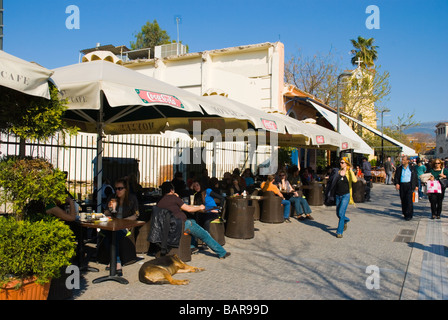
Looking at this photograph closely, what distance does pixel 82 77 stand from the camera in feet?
16.8

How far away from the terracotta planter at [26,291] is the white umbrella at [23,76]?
181 cm

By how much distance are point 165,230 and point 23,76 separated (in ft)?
→ 9.38

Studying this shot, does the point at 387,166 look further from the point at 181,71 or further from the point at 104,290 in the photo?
the point at 104,290

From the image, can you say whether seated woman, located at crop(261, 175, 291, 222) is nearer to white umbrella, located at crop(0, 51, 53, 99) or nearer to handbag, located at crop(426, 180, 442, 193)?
handbag, located at crop(426, 180, 442, 193)

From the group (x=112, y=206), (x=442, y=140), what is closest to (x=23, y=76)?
(x=112, y=206)

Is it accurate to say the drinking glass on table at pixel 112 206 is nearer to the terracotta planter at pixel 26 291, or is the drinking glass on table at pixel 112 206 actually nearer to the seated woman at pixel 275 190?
the terracotta planter at pixel 26 291

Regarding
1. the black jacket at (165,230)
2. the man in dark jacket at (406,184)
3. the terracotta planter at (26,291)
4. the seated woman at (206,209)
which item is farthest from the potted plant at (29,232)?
the man in dark jacket at (406,184)

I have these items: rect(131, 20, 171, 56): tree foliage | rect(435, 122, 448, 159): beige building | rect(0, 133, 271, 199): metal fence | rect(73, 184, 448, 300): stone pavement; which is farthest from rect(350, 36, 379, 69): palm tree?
rect(435, 122, 448, 159): beige building

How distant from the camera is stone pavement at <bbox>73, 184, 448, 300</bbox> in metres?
4.49

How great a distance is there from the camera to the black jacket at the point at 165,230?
529cm

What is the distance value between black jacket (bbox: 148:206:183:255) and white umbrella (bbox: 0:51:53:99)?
2.45 m

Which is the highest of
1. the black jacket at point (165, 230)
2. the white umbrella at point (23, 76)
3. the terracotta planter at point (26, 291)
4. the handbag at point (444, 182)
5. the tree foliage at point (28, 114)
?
the white umbrella at point (23, 76)

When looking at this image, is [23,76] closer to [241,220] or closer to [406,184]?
[241,220]

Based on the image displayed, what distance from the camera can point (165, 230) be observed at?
5.30 m
